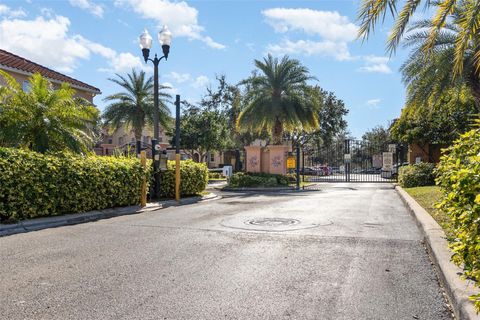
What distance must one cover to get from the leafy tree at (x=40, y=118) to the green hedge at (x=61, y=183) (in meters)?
0.68

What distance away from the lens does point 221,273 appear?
5.12 m

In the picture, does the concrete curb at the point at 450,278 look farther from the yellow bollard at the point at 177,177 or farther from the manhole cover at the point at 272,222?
the yellow bollard at the point at 177,177

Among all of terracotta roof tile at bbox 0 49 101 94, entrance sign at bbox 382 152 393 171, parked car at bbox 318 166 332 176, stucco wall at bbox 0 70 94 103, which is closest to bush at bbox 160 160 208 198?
stucco wall at bbox 0 70 94 103

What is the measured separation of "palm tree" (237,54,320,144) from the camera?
2784 cm

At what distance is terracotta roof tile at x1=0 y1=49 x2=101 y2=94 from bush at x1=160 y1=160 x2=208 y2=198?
14555 millimetres

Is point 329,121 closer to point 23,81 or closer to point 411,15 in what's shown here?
point 23,81

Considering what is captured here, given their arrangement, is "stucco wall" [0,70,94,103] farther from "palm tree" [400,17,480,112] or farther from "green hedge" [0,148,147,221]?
"palm tree" [400,17,480,112]

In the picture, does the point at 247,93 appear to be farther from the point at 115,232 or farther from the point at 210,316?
the point at 210,316

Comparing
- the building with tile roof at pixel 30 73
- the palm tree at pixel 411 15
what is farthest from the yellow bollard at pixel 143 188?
the building with tile roof at pixel 30 73

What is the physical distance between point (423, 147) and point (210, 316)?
26988mm

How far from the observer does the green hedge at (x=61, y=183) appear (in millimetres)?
8859

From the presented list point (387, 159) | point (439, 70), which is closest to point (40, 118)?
point (439, 70)

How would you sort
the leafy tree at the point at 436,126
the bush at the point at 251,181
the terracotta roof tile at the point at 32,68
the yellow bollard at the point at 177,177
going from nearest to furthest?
the yellow bollard at the point at 177,177 < the bush at the point at 251,181 < the terracotta roof tile at the point at 32,68 < the leafy tree at the point at 436,126

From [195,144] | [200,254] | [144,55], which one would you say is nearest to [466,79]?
A: [144,55]
